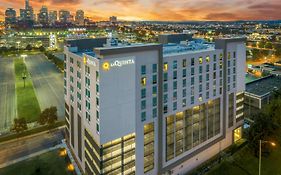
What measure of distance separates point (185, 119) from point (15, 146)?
46.6m

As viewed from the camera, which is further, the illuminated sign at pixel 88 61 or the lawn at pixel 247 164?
the lawn at pixel 247 164

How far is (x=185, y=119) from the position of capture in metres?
62.5

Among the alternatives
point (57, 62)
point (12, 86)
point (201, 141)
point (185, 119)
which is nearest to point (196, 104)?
point (185, 119)

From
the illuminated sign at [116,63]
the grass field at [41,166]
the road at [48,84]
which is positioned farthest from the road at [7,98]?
the illuminated sign at [116,63]

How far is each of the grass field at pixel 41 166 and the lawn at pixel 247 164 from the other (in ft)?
113

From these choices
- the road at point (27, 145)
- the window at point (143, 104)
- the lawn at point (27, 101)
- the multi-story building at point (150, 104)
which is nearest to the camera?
the multi-story building at point (150, 104)

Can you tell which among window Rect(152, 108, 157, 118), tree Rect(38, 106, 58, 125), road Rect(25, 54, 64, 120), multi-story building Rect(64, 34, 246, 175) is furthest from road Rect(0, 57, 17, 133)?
window Rect(152, 108, 157, 118)

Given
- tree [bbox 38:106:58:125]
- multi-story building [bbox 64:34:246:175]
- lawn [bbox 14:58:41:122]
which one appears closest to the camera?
multi-story building [bbox 64:34:246:175]

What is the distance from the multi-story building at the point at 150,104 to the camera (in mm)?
48062

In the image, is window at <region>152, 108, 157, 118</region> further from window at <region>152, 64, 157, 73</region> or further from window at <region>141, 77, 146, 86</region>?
window at <region>152, 64, 157, 73</region>

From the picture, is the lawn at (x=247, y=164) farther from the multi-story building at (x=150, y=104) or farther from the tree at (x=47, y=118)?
the tree at (x=47, y=118)

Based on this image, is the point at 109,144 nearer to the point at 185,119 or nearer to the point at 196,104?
the point at 185,119

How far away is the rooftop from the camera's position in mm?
94312

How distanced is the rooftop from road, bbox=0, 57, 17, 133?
3247 inches
